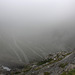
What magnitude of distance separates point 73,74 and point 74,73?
103 centimetres

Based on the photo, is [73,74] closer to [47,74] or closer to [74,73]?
[74,73]

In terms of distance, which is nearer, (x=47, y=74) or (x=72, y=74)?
(x=72, y=74)

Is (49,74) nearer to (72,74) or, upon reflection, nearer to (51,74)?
(51,74)

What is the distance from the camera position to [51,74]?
9869 cm

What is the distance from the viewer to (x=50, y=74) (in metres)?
99.9

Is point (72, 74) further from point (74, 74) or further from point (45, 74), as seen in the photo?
point (45, 74)

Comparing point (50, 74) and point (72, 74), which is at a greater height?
point (50, 74)

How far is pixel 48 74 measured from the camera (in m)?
103

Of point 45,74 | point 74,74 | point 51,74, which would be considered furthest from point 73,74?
point 45,74

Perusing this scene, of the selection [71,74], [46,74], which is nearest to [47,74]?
[46,74]

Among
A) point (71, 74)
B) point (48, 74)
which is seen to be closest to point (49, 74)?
point (48, 74)

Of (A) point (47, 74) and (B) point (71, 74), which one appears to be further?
(A) point (47, 74)

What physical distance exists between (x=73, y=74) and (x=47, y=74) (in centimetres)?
4200

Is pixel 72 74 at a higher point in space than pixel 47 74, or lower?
lower
